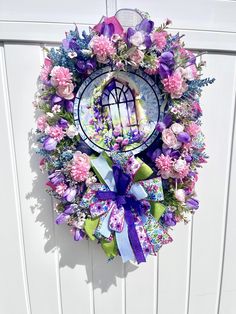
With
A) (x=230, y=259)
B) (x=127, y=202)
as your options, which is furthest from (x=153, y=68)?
(x=230, y=259)

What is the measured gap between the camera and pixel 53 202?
89 cm

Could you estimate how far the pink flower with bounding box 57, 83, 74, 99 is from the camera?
714mm

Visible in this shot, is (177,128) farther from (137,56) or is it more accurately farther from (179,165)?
(137,56)

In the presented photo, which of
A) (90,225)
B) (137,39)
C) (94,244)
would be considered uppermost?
(137,39)

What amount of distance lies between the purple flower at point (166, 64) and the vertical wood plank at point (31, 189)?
0.35m

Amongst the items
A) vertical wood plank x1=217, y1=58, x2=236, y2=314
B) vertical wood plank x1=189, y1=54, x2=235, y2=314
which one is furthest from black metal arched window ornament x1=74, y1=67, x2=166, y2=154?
vertical wood plank x1=217, y1=58, x2=236, y2=314

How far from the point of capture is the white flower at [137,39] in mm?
685

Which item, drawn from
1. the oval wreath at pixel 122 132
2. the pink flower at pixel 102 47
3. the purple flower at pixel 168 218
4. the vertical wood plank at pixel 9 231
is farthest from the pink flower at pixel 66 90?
the purple flower at pixel 168 218

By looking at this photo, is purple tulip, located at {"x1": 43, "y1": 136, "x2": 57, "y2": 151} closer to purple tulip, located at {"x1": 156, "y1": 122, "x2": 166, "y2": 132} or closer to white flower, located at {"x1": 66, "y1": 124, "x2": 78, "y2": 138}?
white flower, located at {"x1": 66, "y1": 124, "x2": 78, "y2": 138}

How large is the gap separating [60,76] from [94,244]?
0.55 meters

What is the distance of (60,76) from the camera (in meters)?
0.70

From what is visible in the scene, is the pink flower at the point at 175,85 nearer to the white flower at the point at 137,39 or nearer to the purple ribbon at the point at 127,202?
the white flower at the point at 137,39

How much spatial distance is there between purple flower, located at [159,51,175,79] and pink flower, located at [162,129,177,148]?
142 mm

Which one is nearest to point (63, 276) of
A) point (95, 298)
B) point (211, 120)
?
point (95, 298)
